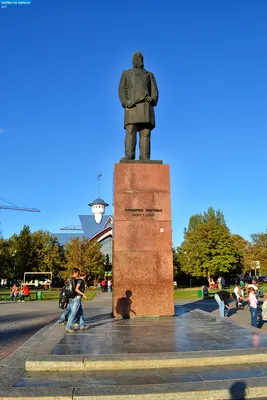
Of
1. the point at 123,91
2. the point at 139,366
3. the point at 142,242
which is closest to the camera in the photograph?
the point at 139,366

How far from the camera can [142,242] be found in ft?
35.9

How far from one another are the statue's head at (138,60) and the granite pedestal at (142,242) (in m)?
3.69

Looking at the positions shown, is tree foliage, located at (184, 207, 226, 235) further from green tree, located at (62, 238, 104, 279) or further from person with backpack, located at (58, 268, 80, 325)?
person with backpack, located at (58, 268, 80, 325)

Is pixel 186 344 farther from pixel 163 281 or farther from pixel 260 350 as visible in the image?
pixel 163 281

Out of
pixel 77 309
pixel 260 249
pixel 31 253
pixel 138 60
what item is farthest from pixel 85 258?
pixel 77 309

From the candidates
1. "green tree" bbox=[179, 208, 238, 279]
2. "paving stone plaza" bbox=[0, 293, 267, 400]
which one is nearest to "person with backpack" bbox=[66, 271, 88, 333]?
"paving stone plaza" bbox=[0, 293, 267, 400]

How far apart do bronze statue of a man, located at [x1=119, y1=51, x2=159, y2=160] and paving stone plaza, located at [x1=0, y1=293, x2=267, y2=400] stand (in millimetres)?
6571

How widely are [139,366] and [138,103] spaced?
885 cm

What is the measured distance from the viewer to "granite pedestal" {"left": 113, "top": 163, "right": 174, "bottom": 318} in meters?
10.5

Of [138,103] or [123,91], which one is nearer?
[138,103]

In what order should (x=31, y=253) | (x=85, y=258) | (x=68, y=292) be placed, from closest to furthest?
1. (x=68, y=292)
2. (x=85, y=258)
3. (x=31, y=253)

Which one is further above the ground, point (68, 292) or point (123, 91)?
point (123, 91)

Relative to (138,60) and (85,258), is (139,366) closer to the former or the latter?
(138,60)

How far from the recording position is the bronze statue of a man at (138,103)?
1202cm
